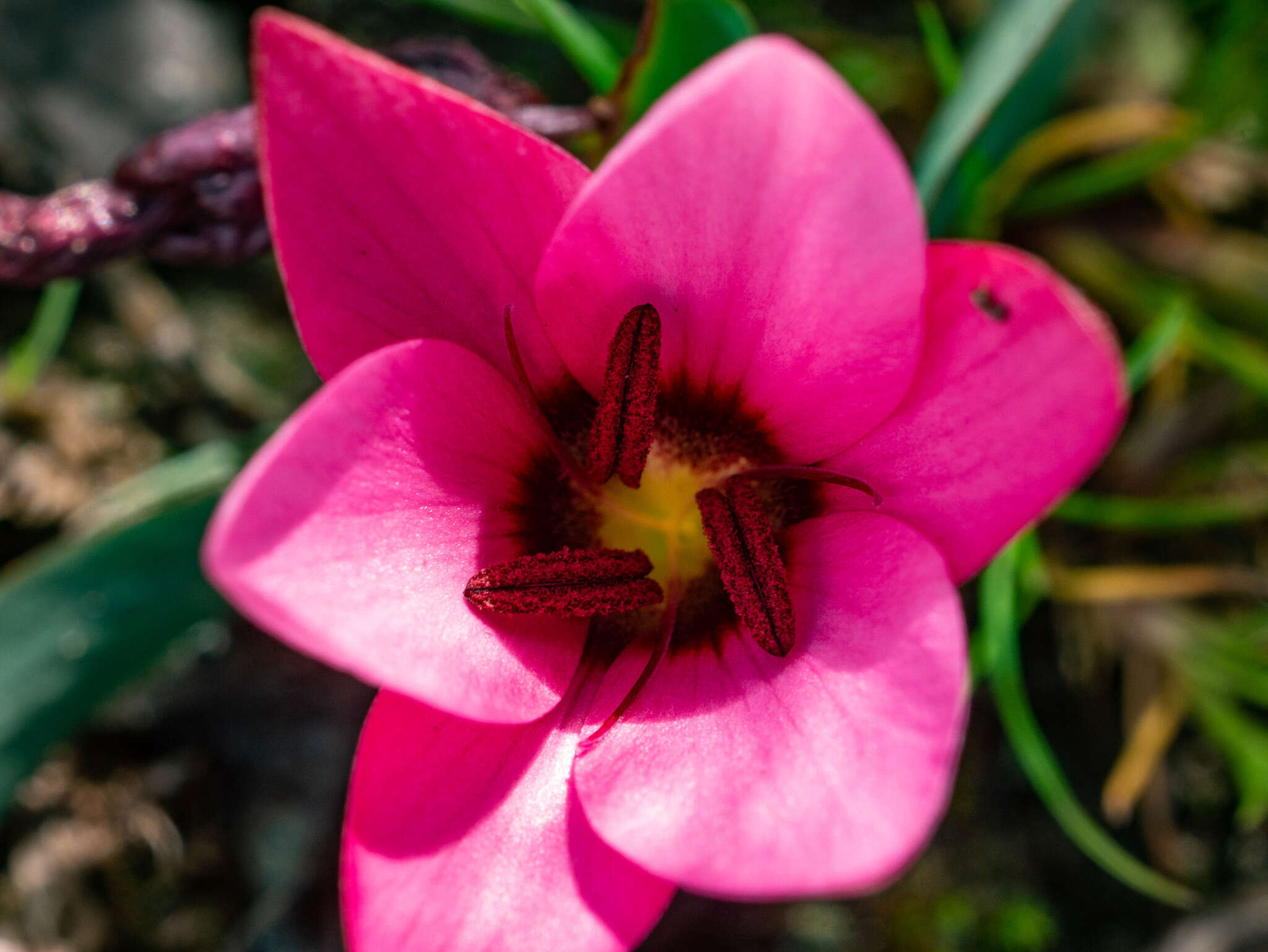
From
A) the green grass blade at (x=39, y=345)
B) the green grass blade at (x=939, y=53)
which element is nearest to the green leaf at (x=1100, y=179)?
the green grass blade at (x=939, y=53)

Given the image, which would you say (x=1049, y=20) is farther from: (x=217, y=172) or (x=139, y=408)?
(x=139, y=408)

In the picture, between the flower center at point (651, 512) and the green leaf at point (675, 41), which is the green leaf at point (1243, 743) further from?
the green leaf at point (675, 41)

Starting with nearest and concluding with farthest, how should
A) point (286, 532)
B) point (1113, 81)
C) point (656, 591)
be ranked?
point (286, 532), point (656, 591), point (1113, 81)

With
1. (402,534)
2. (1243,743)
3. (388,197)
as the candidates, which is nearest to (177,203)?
(388,197)

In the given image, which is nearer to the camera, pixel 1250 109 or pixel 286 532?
pixel 286 532

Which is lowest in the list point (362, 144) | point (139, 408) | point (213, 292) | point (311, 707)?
point (311, 707)

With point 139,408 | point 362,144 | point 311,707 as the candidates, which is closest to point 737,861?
point 362,144
